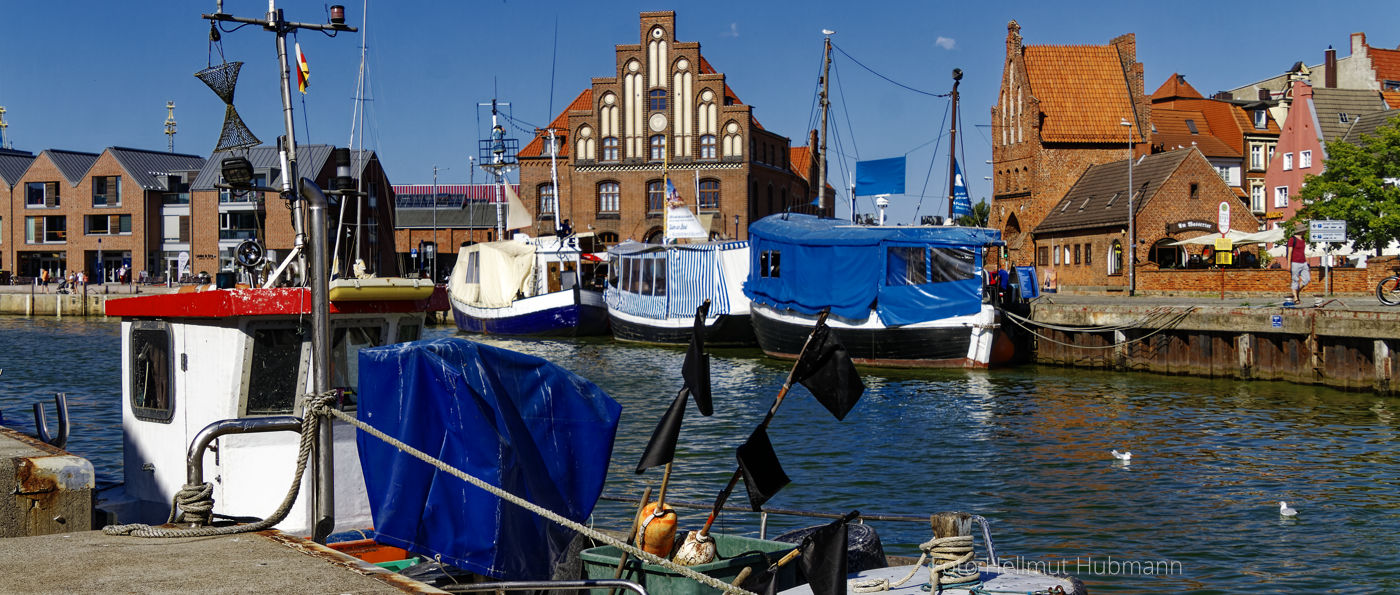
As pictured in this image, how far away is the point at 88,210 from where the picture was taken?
78.2m

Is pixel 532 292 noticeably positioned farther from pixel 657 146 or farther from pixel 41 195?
pixel 41 195

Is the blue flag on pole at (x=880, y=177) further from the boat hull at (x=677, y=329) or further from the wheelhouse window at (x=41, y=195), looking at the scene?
the wheelhouse window at (x=41, y=195)

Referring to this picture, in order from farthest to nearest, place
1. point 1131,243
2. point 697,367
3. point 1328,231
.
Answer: point 1131,243 < point 1328,231 < point 697,367

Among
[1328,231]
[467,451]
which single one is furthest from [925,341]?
[467,451]

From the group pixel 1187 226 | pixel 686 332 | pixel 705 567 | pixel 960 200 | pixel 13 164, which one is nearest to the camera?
pixel 705 567

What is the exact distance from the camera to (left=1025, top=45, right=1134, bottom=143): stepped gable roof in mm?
60031

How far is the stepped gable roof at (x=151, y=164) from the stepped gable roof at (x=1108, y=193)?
56.1 m

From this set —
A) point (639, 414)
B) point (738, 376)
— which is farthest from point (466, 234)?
point (639, 414)

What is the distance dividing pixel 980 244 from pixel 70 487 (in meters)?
25.0

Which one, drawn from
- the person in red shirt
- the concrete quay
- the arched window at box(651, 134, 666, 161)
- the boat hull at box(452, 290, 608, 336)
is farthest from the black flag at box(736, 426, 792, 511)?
the arched window at box(651, 134, 666, 161)

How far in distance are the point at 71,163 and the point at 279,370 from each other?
8242 cm

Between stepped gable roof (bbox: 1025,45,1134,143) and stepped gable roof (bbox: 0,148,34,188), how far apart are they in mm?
66839

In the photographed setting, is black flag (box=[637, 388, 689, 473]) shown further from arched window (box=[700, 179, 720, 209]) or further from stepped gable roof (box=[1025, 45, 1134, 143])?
arched window (box=[700, 179, 720, 209])

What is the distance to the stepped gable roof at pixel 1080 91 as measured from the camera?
60.0 metres
